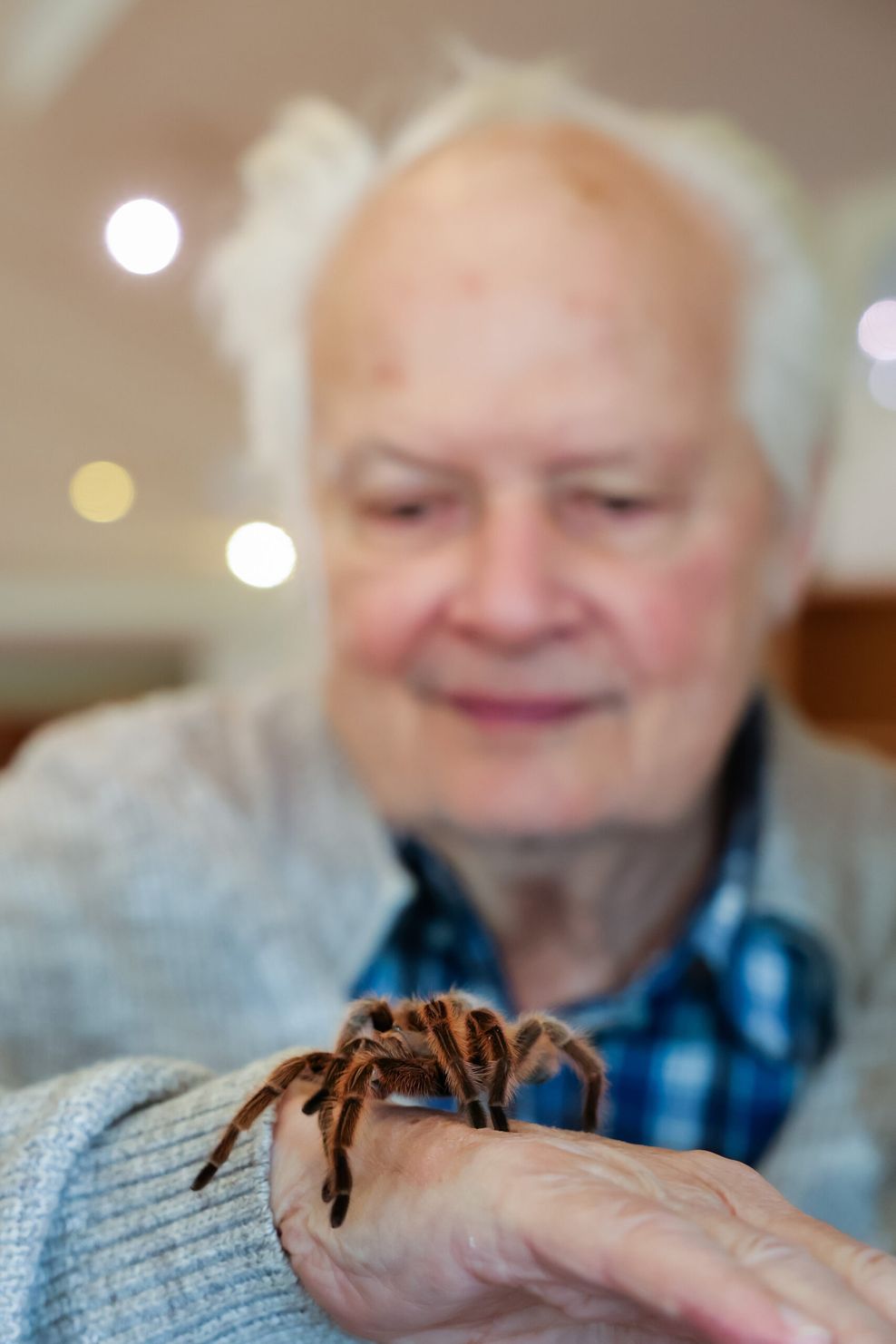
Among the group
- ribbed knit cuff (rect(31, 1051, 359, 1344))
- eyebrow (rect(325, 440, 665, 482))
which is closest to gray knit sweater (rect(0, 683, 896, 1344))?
ribbed knit cuff (rect(31, 1051, 359, 1344))

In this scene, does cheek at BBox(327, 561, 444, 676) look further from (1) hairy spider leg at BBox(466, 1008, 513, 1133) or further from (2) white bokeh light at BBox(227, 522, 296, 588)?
(1) hairy spider leg at BBox(466, 1008, 513, 1133)

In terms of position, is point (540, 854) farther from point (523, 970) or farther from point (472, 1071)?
point (472, 1071)

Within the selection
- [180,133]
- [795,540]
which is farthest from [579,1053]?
[180,133]

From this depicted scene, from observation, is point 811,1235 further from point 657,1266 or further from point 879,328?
point 879,328

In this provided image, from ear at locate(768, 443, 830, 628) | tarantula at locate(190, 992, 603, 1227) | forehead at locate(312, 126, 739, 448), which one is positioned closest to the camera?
tarantula at locate(190, 992, 603, 1227)

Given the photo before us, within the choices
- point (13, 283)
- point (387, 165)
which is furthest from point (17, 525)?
point (387, 165)

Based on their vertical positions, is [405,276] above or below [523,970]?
above
